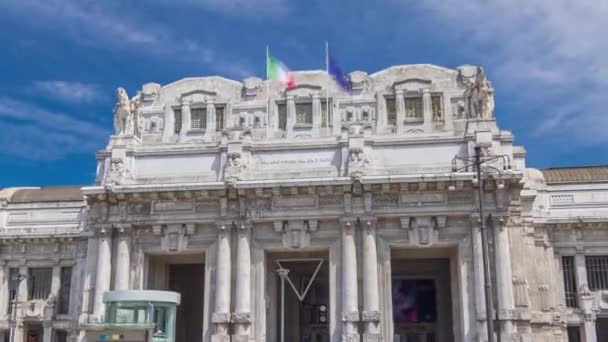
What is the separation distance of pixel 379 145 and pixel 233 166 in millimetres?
8812

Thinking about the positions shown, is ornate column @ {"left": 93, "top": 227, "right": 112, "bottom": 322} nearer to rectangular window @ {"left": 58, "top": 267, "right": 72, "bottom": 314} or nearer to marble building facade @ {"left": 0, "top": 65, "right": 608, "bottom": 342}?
marble building facade @ {"left": 0, "top": 65, "right": 608, "bottom": 342}

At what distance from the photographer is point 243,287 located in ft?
122

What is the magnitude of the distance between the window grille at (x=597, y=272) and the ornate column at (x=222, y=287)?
2267cm

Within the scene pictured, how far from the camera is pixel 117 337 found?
25.9 m

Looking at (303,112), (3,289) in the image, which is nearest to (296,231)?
(303,112)

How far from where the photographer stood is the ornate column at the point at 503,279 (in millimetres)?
35062

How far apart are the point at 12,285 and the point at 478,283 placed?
32022 mm

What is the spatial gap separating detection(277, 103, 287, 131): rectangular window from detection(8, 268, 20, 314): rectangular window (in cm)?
2123

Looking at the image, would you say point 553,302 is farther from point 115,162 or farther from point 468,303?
point 115,162

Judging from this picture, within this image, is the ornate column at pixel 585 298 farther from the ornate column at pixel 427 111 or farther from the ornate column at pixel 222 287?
the ornate column at pixel 222 287

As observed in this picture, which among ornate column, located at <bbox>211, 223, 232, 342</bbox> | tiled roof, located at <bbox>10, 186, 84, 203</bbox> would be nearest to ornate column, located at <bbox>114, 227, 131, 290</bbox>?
ornate column, located at <bbox>211, 223, 232, 342</bbox>

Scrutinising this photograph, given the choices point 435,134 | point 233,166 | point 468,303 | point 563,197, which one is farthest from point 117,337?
point 563,197

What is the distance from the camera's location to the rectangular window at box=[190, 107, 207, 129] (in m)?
43.8

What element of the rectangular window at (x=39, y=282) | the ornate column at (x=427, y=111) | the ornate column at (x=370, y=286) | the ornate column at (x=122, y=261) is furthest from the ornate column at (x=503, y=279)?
the rectangular window at (x=39, y=282)
